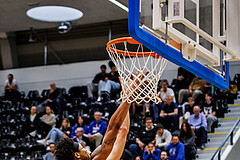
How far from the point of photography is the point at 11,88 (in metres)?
15.0

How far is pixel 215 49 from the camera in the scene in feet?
16.1

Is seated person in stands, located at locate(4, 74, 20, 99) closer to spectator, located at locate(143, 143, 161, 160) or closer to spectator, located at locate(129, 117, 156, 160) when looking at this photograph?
spectator, located at locate(129, 117, 156, 160)

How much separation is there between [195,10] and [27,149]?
26.9ft

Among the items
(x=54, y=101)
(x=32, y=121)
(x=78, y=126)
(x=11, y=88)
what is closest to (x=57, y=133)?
(x=78, y=126)

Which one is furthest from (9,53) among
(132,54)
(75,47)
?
(132,54)

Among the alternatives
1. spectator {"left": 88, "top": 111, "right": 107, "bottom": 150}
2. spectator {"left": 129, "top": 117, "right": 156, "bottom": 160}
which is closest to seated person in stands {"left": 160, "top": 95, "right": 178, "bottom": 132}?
spectator {"left": 129, "top": 117, "right": 156, "bottom": 160}

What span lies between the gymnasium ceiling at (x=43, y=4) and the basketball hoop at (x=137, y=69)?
6.54 m

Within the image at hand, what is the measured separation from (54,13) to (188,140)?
578cm

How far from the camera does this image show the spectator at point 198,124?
32.1 ft

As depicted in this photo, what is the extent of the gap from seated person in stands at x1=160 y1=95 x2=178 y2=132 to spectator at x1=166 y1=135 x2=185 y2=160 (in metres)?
1.21

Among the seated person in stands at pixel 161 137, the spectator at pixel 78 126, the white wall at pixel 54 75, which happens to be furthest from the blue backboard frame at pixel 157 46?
the white wall at pixel 54 75

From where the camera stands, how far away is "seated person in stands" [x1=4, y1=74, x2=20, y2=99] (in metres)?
14.7

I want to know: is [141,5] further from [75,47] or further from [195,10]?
[75,47]

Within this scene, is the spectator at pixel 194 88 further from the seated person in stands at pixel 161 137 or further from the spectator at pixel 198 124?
the seated person in stands at pixel 161 137
